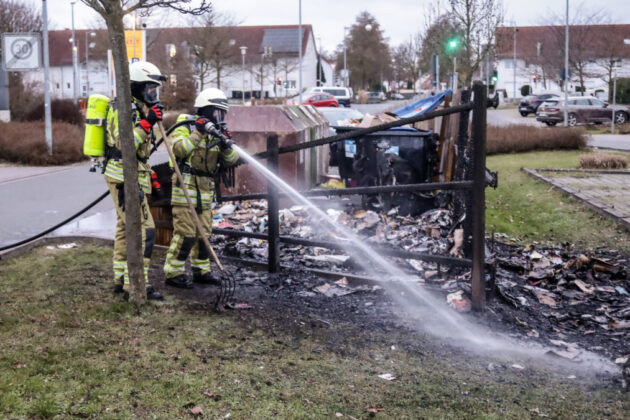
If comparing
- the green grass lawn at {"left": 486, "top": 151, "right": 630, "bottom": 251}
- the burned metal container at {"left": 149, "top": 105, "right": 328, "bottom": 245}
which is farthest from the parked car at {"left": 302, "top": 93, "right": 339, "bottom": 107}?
the burned metal container at {"left": 149, "top": 105, "right": 328, "bottom": 245}

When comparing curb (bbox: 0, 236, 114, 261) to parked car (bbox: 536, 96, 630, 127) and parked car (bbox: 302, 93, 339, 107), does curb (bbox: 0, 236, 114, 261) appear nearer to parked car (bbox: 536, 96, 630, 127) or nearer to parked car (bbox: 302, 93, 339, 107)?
parked car (bbox: 536, 96, 630, 127)

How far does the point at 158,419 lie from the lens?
347cm

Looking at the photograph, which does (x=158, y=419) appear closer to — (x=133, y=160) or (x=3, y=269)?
(x=133, y=160)

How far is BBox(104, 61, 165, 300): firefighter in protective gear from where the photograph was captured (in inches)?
220

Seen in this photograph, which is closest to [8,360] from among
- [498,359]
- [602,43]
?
[498,359]

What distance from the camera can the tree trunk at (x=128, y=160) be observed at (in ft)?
16.3

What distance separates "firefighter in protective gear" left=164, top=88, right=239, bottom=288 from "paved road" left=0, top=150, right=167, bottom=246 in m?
2.33

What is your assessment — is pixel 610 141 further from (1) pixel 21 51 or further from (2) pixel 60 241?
(2) pixel 60 241

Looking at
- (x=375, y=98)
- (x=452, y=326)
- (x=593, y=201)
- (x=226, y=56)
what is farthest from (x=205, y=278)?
(x=375, y=98)

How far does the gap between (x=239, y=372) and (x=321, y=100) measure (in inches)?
1692

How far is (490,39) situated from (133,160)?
21.5m

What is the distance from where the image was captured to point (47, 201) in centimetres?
1234

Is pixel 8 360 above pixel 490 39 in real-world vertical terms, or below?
below

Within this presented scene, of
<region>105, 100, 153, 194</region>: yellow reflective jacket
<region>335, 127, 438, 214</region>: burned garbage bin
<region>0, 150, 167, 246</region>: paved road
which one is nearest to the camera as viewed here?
<region>105, 100, 153, 194</region>: yellow reflective jacket
